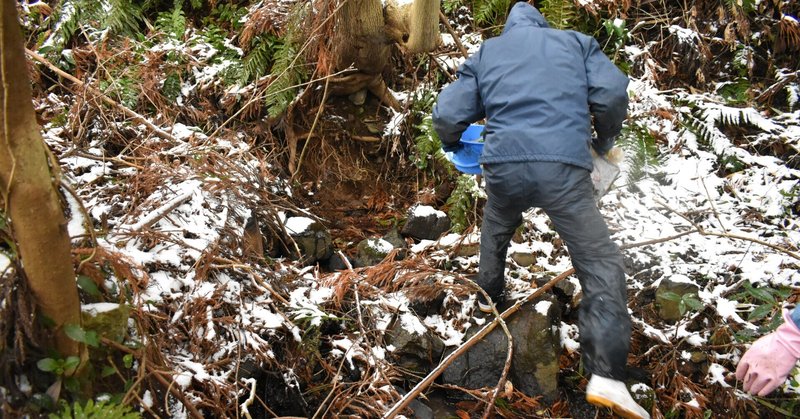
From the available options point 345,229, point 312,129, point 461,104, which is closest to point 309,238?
point 345,229

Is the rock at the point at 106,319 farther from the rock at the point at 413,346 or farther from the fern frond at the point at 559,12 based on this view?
the fern frond at the point at 559,12

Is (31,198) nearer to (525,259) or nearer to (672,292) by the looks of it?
(525,259)

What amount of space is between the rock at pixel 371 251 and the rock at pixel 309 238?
241mm

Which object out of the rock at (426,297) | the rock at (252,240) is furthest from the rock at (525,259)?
the rock at (252,240)

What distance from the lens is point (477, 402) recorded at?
3178 millimetres

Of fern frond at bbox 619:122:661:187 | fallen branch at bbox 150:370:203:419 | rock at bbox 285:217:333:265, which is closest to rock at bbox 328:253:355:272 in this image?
rock at bbox 285:217:333:265

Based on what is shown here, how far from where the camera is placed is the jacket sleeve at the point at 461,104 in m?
3.00

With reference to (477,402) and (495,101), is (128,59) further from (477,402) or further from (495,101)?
(477,402)

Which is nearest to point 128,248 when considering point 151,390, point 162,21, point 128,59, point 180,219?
point 180,219

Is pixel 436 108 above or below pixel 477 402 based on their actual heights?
above

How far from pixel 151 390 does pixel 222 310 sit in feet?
2.46

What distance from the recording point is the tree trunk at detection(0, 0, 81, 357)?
158 centimetres

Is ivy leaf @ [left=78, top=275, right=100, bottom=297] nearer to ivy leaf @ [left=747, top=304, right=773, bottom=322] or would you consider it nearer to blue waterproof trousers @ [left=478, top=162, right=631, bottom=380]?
blue waterproof trousers @ [left=478, top=162, right=631, bottom=380]

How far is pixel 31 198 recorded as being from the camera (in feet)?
5.53
